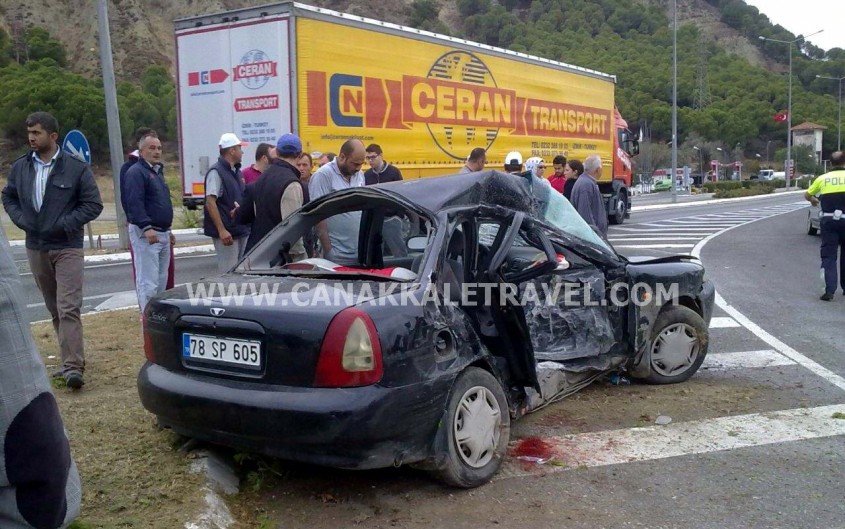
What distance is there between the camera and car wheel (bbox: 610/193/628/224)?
2364 cm

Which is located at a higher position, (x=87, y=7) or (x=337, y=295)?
(x=87, y=7)

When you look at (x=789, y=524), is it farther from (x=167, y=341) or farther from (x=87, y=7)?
(x=87, y=7)

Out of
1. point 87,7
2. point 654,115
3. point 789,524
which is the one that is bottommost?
point 789,524

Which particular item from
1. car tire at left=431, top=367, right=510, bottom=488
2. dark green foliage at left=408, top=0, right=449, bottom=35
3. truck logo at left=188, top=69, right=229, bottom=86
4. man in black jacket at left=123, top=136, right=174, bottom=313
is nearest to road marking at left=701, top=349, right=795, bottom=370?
car tire at left=431, top=367, right=510, bottom=488

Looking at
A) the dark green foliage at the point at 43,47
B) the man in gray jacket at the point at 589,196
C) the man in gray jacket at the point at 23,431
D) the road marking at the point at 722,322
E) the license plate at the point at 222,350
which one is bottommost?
the road marking at the point at 722,322

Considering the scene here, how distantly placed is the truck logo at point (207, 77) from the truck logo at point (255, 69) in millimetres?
402

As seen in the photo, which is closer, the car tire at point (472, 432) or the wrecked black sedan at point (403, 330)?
the wrecked black sedan at point (403, 330)

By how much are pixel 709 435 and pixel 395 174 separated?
18.1 ft

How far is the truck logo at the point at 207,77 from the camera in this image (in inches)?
502

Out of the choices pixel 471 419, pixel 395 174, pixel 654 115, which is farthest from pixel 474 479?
pixel 654 115

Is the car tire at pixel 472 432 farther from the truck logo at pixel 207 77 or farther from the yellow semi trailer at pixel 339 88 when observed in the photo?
the truck logo at pixel 207 77

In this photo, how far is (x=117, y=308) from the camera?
903cm

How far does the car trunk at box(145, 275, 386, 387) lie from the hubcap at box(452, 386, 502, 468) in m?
0.78

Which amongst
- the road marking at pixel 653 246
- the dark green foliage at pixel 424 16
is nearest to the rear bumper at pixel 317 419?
the road marking at pixel 653 246
